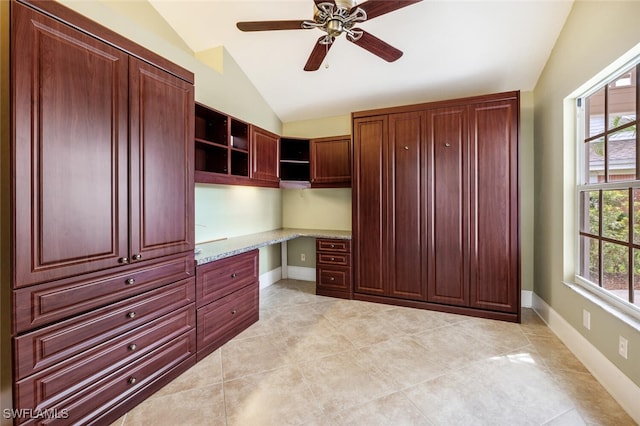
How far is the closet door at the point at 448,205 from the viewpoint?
9.71 feet

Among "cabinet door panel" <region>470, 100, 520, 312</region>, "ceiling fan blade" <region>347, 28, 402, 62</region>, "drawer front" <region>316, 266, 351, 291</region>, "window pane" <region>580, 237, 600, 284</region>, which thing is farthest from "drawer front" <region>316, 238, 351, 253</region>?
"window pane" <region>580, 237, 600, 284</region>

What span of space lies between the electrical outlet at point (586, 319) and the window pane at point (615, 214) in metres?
0.62

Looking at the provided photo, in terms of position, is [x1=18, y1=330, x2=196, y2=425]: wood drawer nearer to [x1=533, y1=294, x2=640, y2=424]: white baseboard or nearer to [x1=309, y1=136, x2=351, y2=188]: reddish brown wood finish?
[x1=309, y1=136, x2=351, y2=188]: reddish brown wood finish

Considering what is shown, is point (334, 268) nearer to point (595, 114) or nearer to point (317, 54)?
point (317, 54)

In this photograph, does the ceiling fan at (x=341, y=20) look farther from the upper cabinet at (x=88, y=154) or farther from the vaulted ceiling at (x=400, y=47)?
the upper cabinet at (x=88, y=154)

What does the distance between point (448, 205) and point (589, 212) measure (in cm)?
113

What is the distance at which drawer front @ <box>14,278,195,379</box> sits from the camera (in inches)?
49.2

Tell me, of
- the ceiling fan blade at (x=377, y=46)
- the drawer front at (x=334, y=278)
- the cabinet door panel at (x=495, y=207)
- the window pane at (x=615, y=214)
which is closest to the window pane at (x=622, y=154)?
the window pane at (x=615, y=214)

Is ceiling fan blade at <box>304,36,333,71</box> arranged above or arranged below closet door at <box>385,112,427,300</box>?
above

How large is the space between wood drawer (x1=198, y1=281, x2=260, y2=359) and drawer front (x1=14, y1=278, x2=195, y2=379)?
340 mm

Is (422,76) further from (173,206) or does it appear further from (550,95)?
(173,206)

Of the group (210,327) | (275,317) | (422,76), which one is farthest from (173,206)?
(422,76)

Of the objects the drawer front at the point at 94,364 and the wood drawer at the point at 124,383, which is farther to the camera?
the wood drawer at the point at 124,383

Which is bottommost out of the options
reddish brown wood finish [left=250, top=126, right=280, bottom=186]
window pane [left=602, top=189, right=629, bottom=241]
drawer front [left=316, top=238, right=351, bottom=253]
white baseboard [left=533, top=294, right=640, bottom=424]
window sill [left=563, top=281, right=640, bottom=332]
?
white baseboard [left=533, top=294, right=640, bottom=424]
